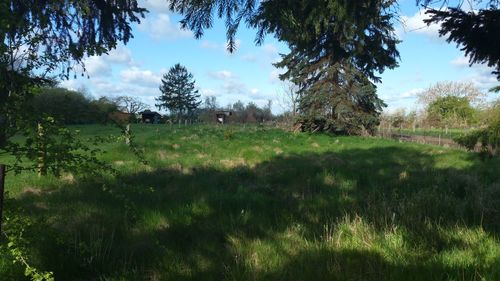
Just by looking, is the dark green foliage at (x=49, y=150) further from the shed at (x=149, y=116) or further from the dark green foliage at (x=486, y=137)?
the shed at (x=149, y=116)

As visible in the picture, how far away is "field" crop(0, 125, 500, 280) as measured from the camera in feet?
13.6

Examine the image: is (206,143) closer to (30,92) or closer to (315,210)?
(315,210)

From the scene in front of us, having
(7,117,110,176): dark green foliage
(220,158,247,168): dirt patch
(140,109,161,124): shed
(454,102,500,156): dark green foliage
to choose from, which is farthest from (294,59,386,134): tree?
(140,109,161,124): shed

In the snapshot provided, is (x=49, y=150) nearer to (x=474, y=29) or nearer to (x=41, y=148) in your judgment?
(x=41, y=148)

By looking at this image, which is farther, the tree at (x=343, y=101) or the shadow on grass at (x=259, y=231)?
the tree at (x=343, y=101)

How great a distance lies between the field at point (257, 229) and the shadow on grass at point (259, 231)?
17mm

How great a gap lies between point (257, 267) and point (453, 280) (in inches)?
68.3


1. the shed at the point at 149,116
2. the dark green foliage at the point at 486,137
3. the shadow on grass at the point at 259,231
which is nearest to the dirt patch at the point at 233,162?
the shadow on grass at the point at 259,231

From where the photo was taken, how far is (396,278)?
382 cm

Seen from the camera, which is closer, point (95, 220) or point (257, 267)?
point (257, 267)

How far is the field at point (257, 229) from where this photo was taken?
13.6 ft

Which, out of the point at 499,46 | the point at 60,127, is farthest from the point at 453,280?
the point at 499,46

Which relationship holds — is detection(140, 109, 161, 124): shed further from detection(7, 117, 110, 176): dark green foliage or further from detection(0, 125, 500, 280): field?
detection(7, 117, 110, 176): dark green foliage

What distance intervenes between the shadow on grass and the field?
0.06 feet
